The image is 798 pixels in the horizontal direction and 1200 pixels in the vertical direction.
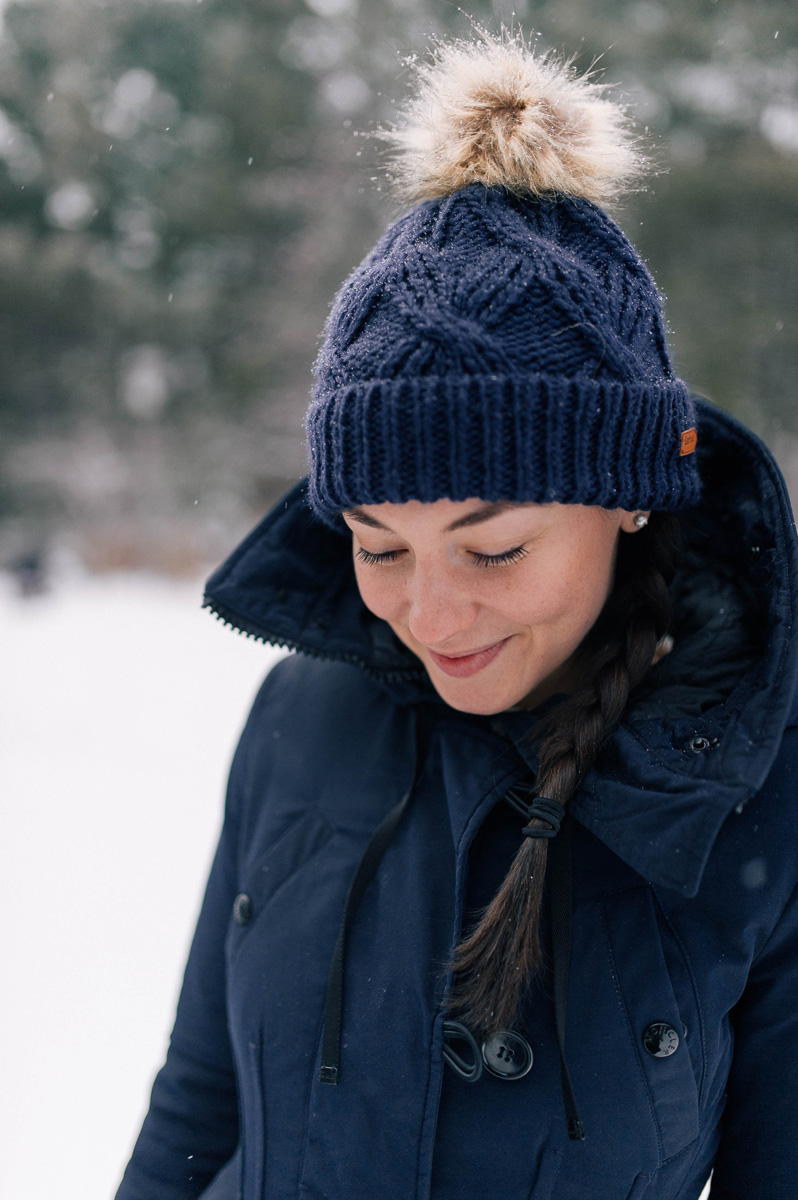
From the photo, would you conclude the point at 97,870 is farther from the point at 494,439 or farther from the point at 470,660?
the point at 494,439

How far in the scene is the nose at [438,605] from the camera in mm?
1090

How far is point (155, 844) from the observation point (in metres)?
3.90

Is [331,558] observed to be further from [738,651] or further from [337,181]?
[337,181]

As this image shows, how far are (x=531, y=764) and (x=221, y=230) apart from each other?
47.2 feet

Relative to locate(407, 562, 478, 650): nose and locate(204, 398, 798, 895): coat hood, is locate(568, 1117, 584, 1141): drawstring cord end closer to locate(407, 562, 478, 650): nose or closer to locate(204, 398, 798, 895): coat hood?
locate(204, 398, 798, 895): coat hood

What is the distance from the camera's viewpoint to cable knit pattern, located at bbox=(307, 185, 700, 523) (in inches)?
40.1

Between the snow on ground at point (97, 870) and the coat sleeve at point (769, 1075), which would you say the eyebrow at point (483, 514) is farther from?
the snow on ground at point (97, 870)

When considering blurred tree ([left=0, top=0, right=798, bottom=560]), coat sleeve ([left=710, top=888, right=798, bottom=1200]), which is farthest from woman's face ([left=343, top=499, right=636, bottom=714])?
blurred tree ([left=0, top=0, right=798, bottom=560])

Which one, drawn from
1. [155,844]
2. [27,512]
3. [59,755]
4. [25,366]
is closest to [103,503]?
[27,512]

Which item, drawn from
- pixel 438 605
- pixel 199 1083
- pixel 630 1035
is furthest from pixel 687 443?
pixel 199 1083

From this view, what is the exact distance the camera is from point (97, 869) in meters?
3.68

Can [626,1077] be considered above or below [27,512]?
below

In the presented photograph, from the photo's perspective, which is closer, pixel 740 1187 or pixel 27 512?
pixel 740 1187

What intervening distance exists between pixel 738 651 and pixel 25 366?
582 inches
